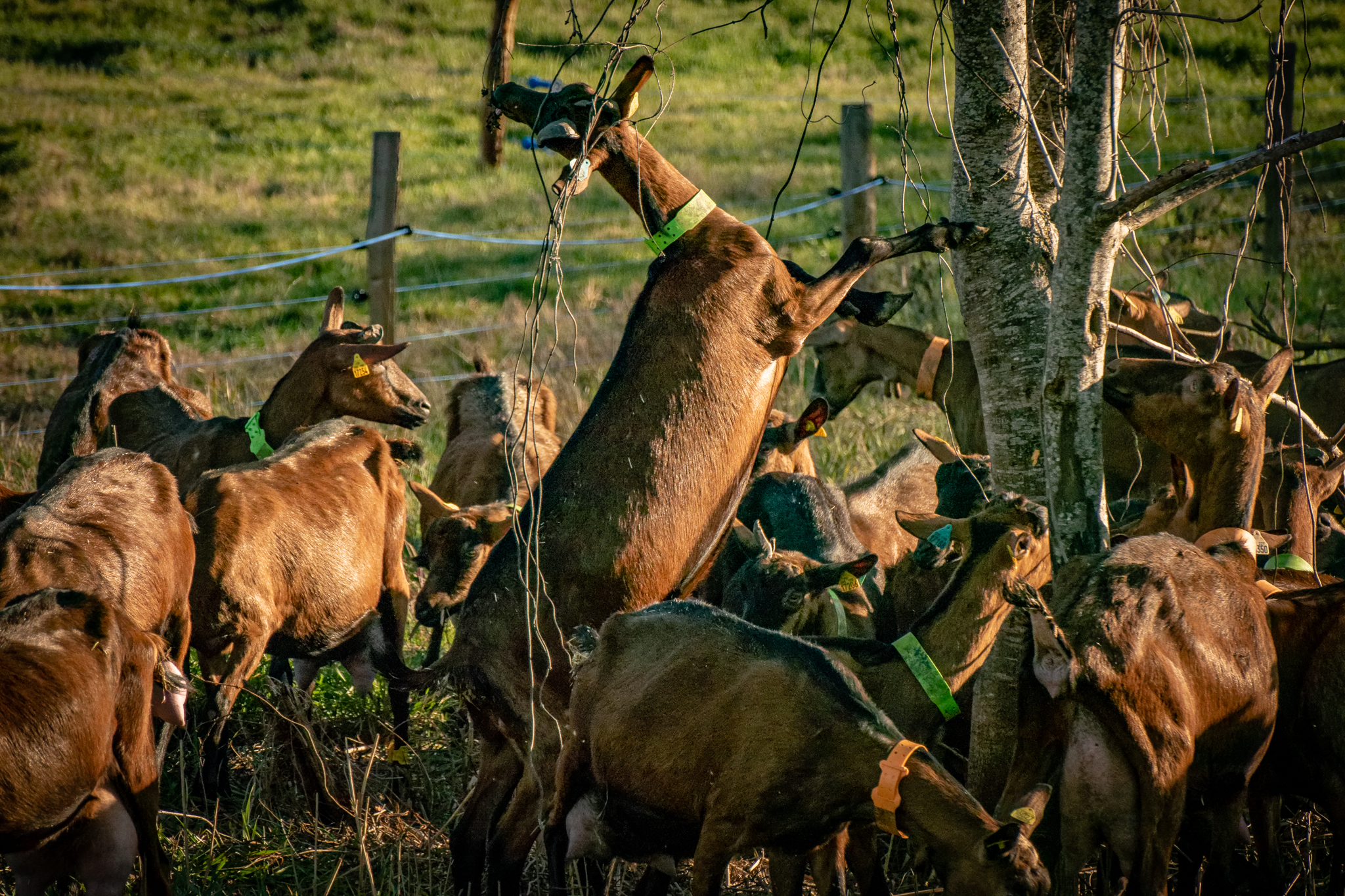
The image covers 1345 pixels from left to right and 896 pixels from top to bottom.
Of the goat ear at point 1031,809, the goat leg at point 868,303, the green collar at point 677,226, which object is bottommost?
the goat ear at point 1031,809

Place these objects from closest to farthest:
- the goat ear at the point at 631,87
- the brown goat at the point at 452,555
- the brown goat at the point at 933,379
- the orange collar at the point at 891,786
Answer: the orange collar at the point at 891,786 → the goat ear at the point at 631,87 → the brown goat at the point at 452,555 → the brown goat at the point at 933,379

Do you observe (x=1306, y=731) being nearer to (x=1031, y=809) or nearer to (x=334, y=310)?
(x=1031, y=809)

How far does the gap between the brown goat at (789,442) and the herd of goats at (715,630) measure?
8 cm

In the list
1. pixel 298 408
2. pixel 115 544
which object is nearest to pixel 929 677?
pixel 115 544

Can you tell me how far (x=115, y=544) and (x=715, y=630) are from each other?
8.32 feet

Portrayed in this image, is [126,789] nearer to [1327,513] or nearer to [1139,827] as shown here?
[1139,827]

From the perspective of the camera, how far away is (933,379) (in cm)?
863

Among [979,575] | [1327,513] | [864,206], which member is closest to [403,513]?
[979,575]

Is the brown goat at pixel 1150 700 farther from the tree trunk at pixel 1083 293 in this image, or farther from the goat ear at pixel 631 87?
the goat ear at pixel 631 87

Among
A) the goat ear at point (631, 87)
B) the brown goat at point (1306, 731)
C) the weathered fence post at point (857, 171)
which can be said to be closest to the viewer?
the brown goat at point (1306, 731)

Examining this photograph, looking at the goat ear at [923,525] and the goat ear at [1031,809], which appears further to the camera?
the goat ear at [923,525]

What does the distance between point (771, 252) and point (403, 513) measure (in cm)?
283

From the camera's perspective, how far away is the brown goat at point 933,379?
7445 mm

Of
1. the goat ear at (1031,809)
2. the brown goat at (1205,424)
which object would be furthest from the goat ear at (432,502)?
the goat ear at (1031,809)
